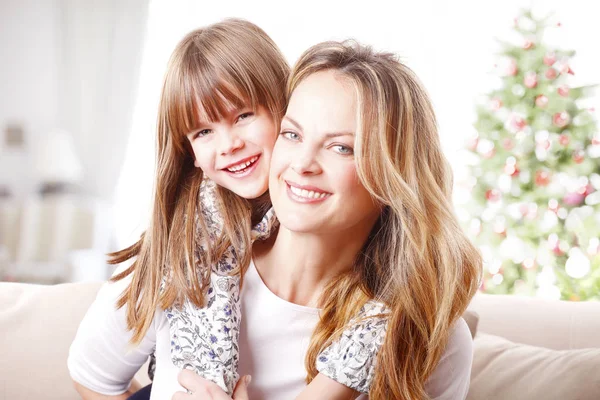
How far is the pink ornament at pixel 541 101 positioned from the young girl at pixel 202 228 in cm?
347

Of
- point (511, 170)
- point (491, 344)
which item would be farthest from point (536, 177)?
point (491, 344)

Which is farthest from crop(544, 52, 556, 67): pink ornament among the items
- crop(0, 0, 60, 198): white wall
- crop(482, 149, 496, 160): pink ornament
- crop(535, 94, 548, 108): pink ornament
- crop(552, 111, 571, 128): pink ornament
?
crop(0, 0, 60, 198): white wall

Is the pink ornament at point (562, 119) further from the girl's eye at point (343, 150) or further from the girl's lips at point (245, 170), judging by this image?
the girl's eye at point (343, 150)

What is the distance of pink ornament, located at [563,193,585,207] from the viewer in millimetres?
4723

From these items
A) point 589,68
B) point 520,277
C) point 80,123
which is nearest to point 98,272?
point 80,123

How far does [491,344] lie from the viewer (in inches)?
81.1

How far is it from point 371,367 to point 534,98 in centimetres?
382

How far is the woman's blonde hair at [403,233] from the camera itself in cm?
145

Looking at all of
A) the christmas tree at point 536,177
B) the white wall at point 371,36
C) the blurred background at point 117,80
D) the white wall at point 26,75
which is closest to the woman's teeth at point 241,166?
the christmas tree at point 536,177

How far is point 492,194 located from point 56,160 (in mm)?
3878

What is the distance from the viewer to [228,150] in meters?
1.68

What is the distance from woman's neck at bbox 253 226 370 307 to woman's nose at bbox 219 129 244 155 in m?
0.22

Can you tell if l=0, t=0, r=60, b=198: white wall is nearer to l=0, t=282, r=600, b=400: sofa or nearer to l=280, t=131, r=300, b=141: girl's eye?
l=0, t=282, r=600, b=400: sofa

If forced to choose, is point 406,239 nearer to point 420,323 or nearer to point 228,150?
point 420,323
